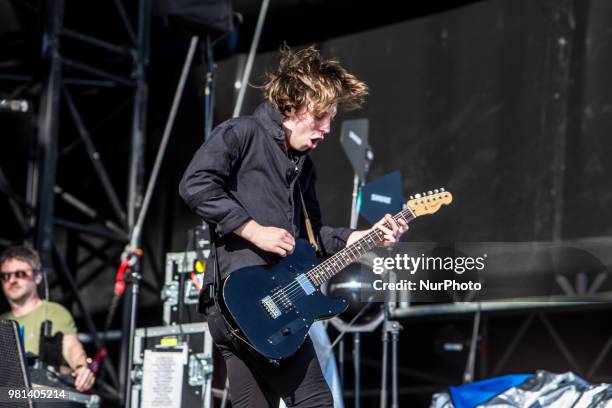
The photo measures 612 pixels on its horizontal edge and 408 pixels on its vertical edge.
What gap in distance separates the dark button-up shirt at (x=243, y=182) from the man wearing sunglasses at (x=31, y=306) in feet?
9.66

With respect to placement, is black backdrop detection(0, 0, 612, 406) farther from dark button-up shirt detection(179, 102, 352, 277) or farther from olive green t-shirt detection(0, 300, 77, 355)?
dark button-up shirt detection(179, 102, 352, 277)

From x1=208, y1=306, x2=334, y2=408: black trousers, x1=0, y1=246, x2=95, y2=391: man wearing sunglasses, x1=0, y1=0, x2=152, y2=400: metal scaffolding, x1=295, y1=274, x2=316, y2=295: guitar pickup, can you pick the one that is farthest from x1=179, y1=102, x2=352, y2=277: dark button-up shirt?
x1=0, y1=0, x2=152, y2=400: metal scaffolding

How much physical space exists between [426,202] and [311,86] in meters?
0.93

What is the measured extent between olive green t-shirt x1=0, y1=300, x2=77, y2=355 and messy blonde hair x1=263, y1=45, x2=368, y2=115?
3234mm

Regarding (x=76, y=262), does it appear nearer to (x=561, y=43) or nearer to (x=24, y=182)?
(x=24, y=182)

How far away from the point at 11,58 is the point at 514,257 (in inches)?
184

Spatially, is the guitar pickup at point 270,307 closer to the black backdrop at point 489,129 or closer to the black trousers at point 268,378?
the black trousers at point 268,378

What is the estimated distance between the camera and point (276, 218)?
12.2 feet

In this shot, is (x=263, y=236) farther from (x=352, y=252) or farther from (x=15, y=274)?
(x=15, y=274)

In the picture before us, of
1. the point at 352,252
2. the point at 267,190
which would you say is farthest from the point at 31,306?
the point at 267,190

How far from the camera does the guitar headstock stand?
4.30 meters

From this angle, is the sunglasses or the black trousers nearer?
the black trousers

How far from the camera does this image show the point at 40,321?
644 cm

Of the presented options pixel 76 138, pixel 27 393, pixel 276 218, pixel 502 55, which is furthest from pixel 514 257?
pixel 76 138
